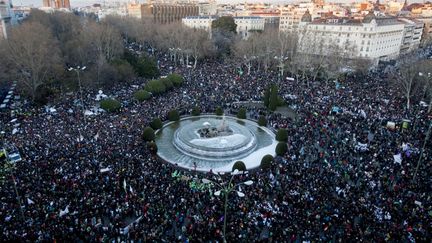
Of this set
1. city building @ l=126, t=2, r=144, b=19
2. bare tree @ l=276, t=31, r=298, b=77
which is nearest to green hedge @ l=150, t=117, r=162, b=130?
bare tree @ l=276, t=31, r=298, b=77

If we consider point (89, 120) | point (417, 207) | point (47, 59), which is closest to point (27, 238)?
point (89, 120)

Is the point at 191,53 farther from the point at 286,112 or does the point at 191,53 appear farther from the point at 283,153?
the point at 283,153

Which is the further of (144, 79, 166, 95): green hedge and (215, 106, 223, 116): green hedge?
(144, 79, 166, 95): green hedge

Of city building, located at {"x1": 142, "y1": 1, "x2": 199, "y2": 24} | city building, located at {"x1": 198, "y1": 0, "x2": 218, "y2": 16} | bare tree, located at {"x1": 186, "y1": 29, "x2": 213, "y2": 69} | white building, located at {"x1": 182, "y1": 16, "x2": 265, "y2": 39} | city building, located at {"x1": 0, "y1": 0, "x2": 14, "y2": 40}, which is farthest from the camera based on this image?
city building, located at {"x1": 198, "y1": 0, "x2": 218, "y2": 16}

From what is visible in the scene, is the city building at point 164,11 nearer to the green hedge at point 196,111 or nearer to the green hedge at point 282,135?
the green hedge at point 196,111

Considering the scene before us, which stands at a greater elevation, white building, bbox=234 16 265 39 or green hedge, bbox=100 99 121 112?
white building, bbox=234 16 265 39

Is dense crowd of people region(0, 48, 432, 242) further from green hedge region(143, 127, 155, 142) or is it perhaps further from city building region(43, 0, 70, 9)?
city building region(43, 0, 70, 9)

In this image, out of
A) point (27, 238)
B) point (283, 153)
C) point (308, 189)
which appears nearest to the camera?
point (27, 238)
